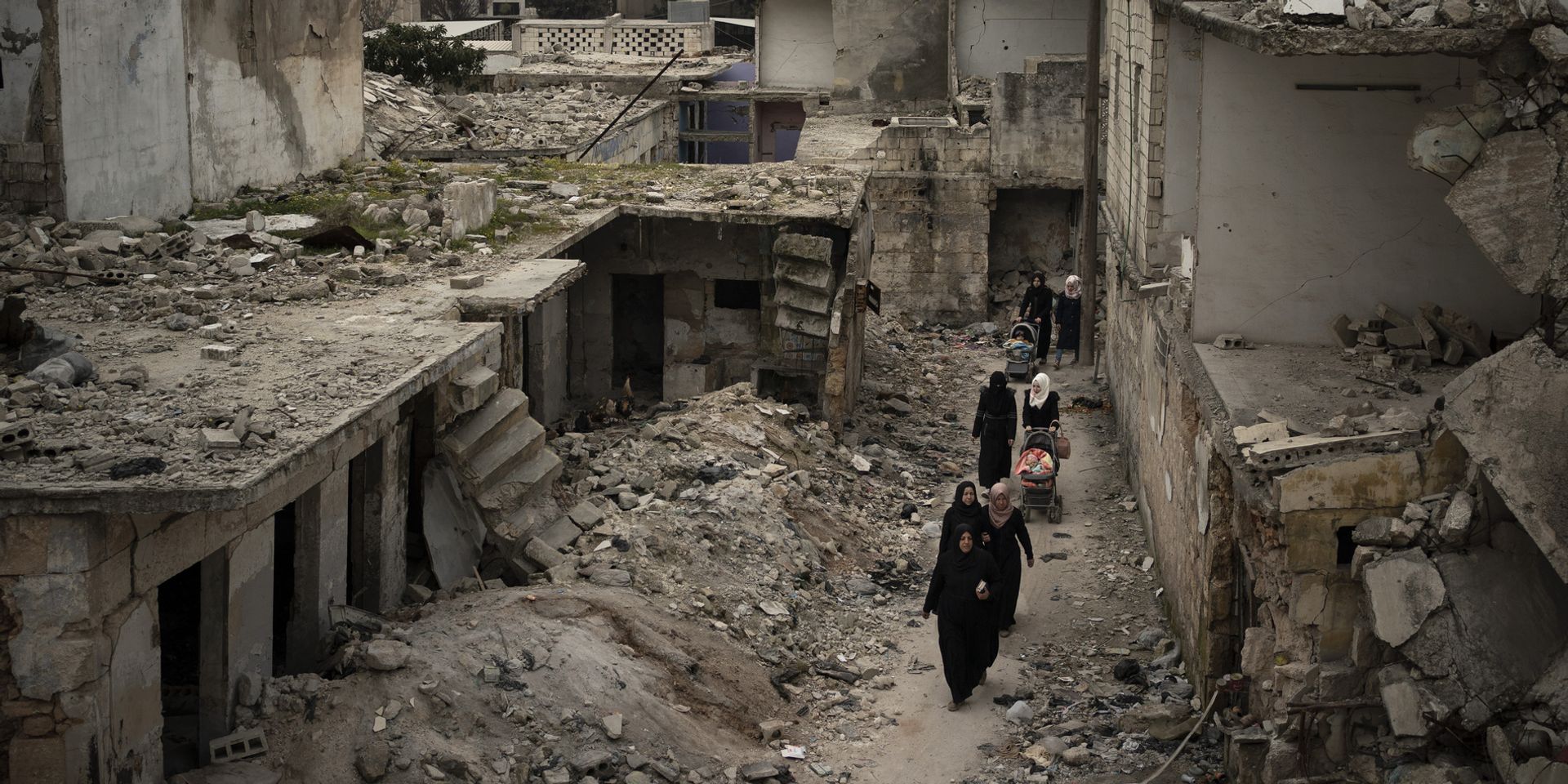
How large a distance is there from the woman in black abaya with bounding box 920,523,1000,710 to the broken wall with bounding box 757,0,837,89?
22403mm

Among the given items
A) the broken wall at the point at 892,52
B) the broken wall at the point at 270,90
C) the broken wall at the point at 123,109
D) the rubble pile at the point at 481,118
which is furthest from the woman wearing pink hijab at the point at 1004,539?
the broken wall at the point at 892,52

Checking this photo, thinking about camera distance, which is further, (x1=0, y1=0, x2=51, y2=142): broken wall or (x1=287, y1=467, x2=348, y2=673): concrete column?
(x1=0, y1=0, x2=51, y2=142): broken wall

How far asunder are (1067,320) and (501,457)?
1024cm

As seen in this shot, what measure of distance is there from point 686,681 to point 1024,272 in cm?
1541

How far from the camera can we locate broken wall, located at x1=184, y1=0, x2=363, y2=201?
16.3m

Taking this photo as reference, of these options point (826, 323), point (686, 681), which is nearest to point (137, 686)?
point (686, 681)

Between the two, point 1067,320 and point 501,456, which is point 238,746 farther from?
point 1067,320

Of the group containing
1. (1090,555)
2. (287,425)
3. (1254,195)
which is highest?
(1254,195)

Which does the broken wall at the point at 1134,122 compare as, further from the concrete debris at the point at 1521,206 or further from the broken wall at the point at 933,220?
the concrete debris at the point at 1521,206

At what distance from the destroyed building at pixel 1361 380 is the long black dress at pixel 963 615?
1.33 m

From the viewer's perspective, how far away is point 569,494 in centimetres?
1283

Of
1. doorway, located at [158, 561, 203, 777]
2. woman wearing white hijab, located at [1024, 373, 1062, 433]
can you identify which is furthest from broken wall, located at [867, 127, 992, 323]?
doorway, located at [158, 561, 203, 777]

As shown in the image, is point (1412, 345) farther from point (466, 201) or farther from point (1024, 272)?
point (1024, 272)

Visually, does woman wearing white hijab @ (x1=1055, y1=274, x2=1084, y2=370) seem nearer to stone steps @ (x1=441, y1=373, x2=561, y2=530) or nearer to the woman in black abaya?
stone steps @ (x1=441, y1=373, x2=561, y2=530)
